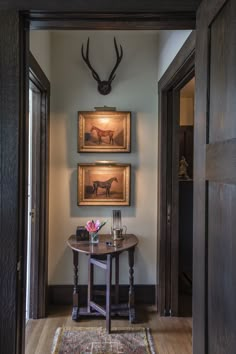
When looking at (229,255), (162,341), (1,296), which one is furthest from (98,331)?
(229,255)

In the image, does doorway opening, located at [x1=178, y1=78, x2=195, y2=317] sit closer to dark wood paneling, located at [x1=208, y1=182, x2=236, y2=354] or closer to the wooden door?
the wooden door

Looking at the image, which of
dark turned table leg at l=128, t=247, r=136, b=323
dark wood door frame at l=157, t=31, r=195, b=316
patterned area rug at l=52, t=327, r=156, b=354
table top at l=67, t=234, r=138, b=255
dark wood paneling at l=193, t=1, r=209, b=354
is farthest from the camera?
dark wood door frame at l=157, t=31, r=195, b=316

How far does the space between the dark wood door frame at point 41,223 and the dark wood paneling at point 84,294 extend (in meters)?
0.24

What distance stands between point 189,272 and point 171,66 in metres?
2.45

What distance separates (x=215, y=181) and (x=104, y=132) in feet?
7.30

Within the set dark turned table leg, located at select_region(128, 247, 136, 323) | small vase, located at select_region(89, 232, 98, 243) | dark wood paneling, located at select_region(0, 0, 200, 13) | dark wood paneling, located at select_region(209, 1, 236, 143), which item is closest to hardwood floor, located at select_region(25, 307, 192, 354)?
dark turned table leg, located at select_region(128, 247, 136, 323)

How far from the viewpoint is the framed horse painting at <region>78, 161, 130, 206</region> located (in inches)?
124

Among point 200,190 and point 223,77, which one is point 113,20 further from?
point 200,190

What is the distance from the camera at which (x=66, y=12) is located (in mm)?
1232

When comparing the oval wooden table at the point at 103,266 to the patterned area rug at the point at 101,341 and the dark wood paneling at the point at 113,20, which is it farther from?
the dark wood paneling at the point at 113,20

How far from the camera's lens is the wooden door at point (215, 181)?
914mm

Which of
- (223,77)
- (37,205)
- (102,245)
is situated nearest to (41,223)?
(37,205)

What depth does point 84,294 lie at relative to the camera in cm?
321

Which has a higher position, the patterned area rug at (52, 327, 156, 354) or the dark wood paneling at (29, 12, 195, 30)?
the dark wood paneling at (29, 12, 195, 30)
